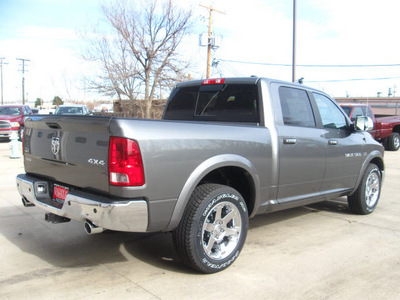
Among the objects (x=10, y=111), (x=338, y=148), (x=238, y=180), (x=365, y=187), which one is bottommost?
(x=365, y=187)

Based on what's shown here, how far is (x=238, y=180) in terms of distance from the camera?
3.95 metres

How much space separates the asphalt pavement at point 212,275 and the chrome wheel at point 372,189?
0.40m

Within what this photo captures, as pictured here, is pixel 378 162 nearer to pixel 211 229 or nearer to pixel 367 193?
pixel 367 193

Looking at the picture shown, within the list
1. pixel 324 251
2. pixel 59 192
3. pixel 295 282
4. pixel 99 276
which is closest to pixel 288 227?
pixel 324 251

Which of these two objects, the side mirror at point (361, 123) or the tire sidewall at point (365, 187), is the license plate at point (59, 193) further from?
the tire sidewall at point (365, 187)

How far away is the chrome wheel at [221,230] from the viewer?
11.2 ft

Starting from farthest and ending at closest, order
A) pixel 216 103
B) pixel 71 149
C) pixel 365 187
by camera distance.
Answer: pixel 365 187, pixel 216 103, pixel 71 149

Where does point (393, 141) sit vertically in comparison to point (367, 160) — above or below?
below

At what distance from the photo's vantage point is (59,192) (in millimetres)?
3469

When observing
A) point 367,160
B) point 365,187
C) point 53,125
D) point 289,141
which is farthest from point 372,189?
point 53,125

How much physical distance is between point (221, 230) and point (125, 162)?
4.09 ft

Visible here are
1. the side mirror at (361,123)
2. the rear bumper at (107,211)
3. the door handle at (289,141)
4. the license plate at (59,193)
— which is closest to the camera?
the rear bumper at (107,211)

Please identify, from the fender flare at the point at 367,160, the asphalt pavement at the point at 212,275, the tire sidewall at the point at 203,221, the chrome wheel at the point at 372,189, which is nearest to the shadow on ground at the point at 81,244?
the asphalt pavement at the point at 212,275

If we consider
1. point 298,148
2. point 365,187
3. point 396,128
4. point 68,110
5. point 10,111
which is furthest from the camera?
point 10,111
